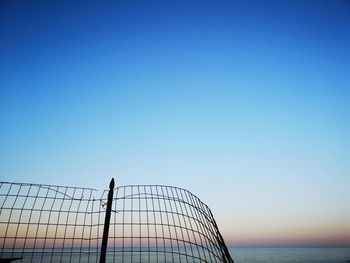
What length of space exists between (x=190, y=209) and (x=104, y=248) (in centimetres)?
203

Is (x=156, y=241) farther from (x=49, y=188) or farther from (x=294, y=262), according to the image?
(x=294, y=262)

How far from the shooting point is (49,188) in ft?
21.8

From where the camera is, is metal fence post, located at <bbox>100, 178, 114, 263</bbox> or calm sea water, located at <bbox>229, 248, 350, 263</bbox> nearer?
metal fence post, located at <bbox>100, 178, 114, 263</bbox>

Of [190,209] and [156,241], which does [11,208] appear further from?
[190,209]

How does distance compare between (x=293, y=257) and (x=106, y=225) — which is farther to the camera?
(x=293, y=257)

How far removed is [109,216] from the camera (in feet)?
20.0

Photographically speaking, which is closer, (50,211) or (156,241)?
(156,241)

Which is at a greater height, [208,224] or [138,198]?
[138,198]

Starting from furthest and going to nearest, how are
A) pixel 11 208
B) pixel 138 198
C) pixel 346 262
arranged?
pixel 346 262 < pixel 138 198 < pixel 11 208

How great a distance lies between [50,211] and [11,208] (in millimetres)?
810

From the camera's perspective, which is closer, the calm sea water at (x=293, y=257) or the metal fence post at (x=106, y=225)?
the metal fence post at (x=106, y=225)

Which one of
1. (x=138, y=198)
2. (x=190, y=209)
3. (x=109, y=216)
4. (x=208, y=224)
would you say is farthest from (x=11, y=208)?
(x=208, y=224)

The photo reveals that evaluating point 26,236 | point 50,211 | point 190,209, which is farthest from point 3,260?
point 190,209

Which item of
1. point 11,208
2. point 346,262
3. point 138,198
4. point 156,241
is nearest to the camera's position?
point 156,241
